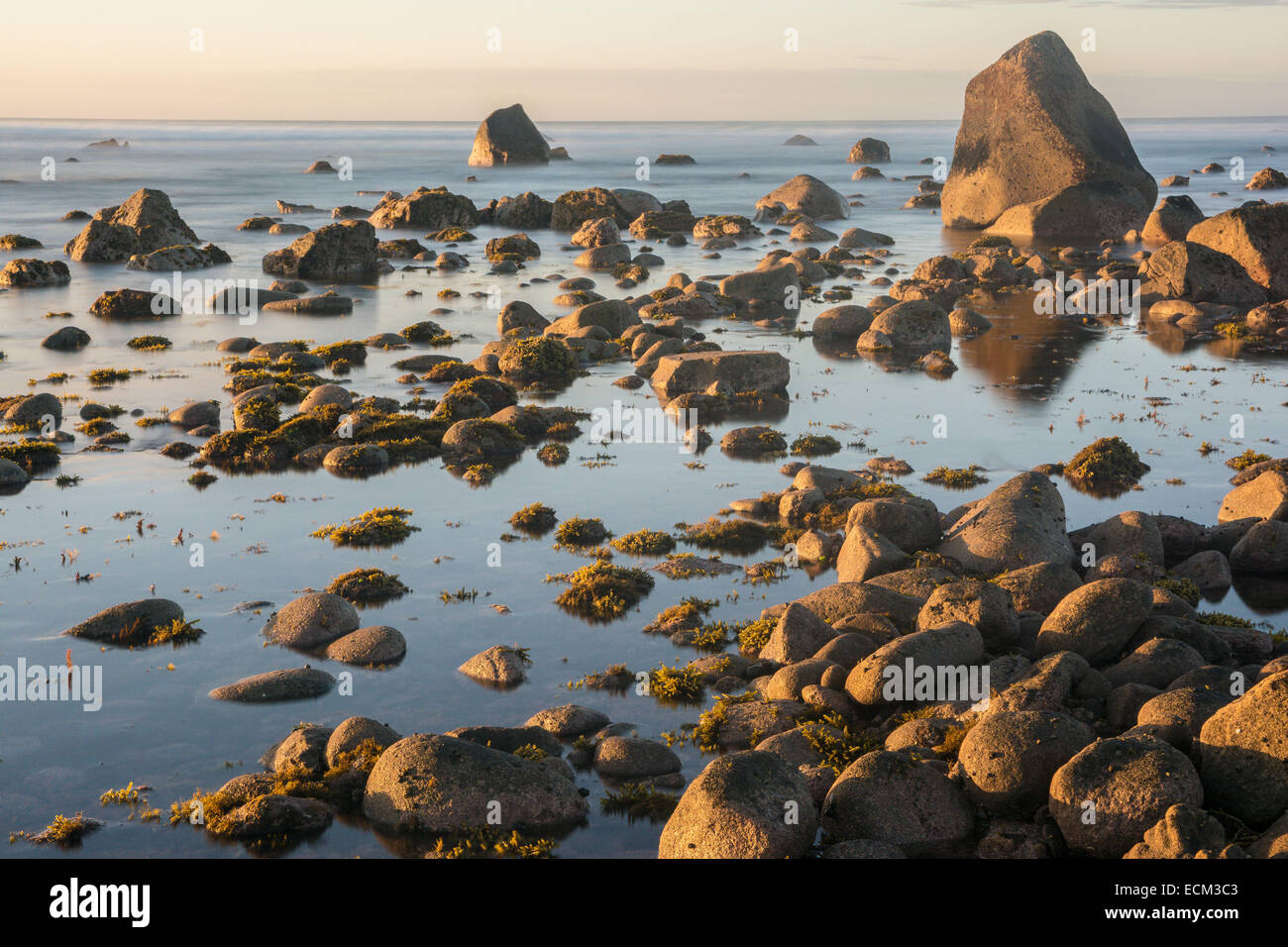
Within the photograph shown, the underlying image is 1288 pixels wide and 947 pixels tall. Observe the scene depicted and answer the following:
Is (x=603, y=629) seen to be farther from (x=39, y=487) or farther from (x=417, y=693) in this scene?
(x=39, y=487)

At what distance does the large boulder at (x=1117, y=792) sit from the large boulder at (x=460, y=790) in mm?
5428

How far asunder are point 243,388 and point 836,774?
25.5 meters

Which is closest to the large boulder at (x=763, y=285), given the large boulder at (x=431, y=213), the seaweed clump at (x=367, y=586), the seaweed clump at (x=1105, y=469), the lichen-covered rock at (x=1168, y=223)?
the seaweed clump at (x=1105, y=469)

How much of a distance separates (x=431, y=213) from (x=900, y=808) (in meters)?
77.2

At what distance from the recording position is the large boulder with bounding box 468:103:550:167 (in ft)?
502

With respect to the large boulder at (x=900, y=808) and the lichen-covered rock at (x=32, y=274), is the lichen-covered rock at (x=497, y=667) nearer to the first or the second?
the large boulder at (x=900, y=808)

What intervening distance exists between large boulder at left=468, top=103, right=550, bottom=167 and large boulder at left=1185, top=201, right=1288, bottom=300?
4630 inches

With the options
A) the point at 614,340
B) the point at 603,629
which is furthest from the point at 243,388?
the point at 603,629

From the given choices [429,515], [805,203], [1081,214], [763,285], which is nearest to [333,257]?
[763,285]

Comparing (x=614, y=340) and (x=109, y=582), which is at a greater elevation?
(x=614, y=340)

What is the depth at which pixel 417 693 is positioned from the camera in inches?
660

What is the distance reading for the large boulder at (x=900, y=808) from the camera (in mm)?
12844

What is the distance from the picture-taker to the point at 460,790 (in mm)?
13344

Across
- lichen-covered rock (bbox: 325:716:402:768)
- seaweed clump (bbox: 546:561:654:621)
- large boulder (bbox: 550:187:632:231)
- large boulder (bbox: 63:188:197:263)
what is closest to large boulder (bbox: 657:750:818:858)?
lichen-covered rock (bbox: 325:716:402:768)
